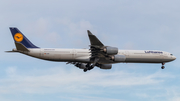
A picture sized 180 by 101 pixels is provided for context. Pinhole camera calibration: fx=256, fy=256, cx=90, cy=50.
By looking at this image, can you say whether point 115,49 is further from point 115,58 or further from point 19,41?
point 19,41

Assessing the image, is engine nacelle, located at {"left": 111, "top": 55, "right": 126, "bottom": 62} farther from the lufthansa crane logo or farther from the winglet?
the lufthansa crane logo

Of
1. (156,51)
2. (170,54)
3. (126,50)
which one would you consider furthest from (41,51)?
(170,54)

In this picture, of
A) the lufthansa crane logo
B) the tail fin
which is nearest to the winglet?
the tail fin

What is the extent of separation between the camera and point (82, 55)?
149ft

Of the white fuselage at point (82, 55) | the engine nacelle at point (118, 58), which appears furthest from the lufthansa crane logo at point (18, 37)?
the engine nacelle at point (118, 58)

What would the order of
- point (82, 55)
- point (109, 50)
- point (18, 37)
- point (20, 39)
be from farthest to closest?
point (82, 55) → point (20, 39) → point (18, 37) → point (109, 50)

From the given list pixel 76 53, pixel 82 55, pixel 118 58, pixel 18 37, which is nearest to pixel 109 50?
pixel 118 58

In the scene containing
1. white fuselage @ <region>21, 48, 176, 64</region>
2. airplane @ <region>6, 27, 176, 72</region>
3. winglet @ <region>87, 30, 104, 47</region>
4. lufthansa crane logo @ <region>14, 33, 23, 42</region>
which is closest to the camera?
winglet @ <region>87, 30, 104, 47</region>

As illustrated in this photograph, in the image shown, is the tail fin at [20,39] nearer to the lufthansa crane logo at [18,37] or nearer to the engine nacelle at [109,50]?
the lufthansa crane logo at [18,37]

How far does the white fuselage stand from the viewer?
144ft

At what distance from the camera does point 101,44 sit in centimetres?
4100

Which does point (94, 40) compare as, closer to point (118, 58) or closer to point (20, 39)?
point (118, 58)

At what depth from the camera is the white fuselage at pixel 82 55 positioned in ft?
144

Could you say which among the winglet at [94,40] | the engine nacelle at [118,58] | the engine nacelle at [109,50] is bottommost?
the engine nacelle at [118,58]
